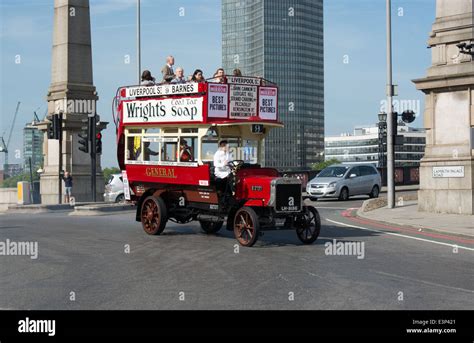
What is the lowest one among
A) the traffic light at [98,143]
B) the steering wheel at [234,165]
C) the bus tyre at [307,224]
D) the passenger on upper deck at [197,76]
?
the bus tyre at [307,224]

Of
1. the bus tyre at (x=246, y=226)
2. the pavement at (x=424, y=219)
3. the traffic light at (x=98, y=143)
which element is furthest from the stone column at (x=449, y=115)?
the traffic light at (x=98, y=143)

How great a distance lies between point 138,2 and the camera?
34.8m

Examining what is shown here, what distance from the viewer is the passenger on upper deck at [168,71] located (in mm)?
16422

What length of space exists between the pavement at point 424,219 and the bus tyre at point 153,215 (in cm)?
655

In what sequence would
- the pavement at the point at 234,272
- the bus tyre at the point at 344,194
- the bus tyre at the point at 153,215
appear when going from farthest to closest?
the bus tyre at the point at 344,194, the bus tyre at the point at 153,215, the pavement at the point at 234,272

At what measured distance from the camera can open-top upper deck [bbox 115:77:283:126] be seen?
1475 centimetres

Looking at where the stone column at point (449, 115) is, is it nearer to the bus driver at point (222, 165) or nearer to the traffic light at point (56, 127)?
the bus driver at point (222, 165)

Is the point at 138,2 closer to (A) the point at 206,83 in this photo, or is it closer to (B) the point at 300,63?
(A) the point at 206,83

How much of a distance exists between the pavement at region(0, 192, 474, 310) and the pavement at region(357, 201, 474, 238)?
81 centimetres

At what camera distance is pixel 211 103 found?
14.7m

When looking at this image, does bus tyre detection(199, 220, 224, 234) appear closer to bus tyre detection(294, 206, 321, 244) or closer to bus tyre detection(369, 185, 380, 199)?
bus tyre detection(294, 206, 321, 244)

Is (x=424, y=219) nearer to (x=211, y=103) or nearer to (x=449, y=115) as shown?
(x=449, y=115)

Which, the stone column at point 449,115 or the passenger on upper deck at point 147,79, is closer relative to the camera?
the passenger on upper deck at point 147,79
